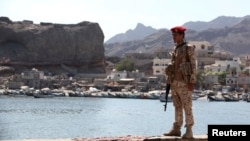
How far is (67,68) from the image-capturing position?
127 metres

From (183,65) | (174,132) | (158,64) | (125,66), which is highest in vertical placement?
(158,64)

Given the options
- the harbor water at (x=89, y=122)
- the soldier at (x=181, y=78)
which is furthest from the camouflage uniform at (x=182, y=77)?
the harbor water at (x=89, y=122)

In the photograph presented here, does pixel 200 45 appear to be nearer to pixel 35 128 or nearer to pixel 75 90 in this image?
pixel 75 90

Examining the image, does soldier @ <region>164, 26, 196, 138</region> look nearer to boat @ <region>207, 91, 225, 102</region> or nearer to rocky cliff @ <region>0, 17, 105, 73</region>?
boat @ <region>207, 91, 225, 102</region>

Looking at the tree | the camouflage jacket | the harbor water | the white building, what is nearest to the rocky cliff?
the tree

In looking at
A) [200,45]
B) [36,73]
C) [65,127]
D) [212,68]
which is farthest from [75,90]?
[65,127]

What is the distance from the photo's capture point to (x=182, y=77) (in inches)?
390

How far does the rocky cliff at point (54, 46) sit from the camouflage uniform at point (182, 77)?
116292 millimetres

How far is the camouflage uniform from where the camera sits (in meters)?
9.80

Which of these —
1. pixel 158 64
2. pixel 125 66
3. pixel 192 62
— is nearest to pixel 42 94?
pixel 125 66

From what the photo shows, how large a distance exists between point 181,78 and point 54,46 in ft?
403

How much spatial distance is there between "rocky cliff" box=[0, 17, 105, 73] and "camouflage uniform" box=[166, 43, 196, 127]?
116292 mm

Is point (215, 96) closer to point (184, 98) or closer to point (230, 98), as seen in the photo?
point (230, 98)

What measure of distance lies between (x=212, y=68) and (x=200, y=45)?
16.2 m
